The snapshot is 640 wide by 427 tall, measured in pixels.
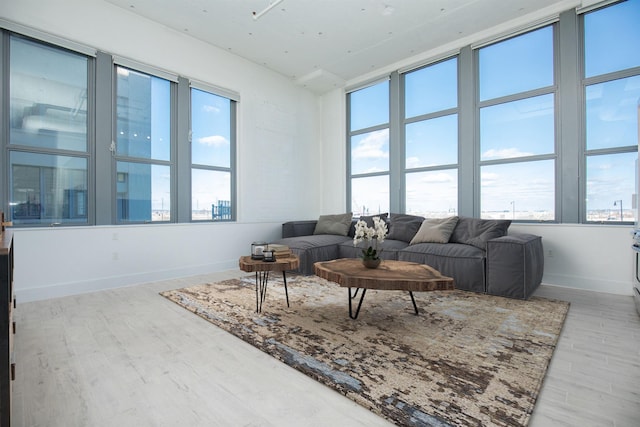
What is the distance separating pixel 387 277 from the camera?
2336 millimetres

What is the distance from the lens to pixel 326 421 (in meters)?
1.39

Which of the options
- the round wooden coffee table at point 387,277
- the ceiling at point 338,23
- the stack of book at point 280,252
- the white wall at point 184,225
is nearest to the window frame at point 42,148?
the white wall at point 184,225

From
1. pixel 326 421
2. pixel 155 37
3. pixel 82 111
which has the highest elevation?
pixel 155 37

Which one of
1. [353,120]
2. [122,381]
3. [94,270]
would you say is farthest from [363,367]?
[353,120]

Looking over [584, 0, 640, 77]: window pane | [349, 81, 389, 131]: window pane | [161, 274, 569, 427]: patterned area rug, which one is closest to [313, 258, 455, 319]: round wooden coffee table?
[161, 274, 569, 427]: patterned area rug

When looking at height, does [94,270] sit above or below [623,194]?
below

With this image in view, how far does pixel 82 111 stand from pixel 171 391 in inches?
145

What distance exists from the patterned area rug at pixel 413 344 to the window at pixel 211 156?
Answer: 5.82 feet

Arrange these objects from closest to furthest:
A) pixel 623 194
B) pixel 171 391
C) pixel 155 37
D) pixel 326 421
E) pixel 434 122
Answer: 1. pixel 326 421
2. pixel 171 391
3. pixel 623 194
4. pixel 155 37
5. pixel 434 122

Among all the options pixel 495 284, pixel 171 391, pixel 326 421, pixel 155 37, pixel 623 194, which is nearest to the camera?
pixel 326 421

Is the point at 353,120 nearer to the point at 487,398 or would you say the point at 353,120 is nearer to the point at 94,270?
the point at 94,270

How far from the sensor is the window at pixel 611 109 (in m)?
3.57

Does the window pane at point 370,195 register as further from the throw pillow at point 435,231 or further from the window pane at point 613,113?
the window pane at point 613,113

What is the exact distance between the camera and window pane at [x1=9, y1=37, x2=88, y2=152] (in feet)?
11.0
